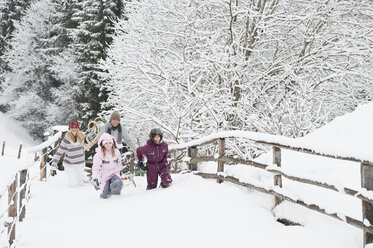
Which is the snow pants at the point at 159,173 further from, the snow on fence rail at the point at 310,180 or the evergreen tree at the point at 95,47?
the evergreen tree at the point at 95,47

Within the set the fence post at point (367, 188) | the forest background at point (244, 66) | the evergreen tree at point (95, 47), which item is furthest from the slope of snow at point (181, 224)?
the evergreen tree at point (95, 47)

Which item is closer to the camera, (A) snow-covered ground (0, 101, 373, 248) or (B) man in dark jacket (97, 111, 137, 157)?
(A) snow-covered ground (0, 101, 373, 248)

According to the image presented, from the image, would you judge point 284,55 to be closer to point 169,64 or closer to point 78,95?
point 169,64

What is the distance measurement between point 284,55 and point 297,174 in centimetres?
675

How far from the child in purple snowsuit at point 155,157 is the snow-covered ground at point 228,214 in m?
0.33

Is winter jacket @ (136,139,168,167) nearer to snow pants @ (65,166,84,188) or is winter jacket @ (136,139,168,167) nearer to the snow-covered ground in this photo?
the snow-covered ground

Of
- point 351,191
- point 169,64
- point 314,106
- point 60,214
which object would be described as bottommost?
point 60,214

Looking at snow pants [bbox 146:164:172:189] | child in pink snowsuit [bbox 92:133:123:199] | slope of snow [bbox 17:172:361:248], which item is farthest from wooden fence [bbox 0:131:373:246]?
child in pink snowsuit [bbox 92:133:123:199]

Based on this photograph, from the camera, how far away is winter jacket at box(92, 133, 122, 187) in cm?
537

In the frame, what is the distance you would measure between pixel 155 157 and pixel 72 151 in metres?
2.74

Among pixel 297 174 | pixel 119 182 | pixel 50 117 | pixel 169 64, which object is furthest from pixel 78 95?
pixel 297 174

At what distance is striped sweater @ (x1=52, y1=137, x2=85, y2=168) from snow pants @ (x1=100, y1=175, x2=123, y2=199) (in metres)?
1.93

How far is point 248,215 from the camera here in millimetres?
3752

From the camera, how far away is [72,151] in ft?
23.5
